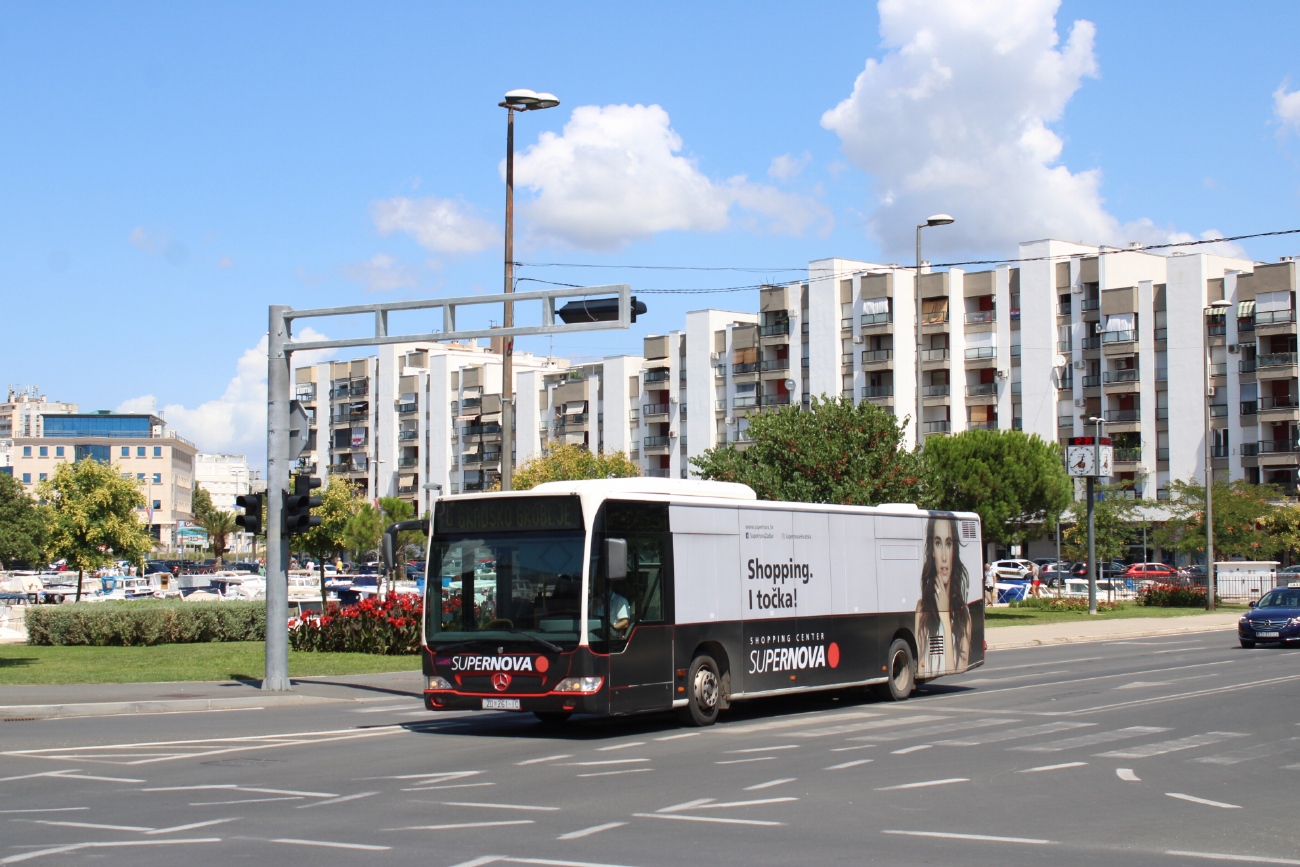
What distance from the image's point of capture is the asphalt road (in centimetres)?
929

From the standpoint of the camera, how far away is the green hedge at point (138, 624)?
31.5 meters

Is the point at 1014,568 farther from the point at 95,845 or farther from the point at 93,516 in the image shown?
the point at 95,845

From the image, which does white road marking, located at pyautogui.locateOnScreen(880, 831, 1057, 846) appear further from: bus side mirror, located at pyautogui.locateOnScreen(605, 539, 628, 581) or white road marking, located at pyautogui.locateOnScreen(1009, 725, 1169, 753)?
bus side mirror, located at pyautogui.locateOnScreen(605, 539, 628, 581)

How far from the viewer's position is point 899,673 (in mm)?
20969

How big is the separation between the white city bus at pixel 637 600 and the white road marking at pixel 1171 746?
4800 mm

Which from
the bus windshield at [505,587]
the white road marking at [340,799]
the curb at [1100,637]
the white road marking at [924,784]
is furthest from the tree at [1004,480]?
the white road marking at [340,799]

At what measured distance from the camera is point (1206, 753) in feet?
47.7

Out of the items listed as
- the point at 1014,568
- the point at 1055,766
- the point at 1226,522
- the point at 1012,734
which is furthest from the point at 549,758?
the point at 1014,568

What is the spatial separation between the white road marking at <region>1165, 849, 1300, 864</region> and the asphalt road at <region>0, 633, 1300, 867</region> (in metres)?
0.02

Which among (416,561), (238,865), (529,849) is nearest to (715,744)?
(529,849)

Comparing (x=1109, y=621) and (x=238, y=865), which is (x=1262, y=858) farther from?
(x=1109, y=621)

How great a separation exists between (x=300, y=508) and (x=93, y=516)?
158ft

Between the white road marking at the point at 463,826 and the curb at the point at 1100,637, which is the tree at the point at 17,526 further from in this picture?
the white road marking at the point at 463,826

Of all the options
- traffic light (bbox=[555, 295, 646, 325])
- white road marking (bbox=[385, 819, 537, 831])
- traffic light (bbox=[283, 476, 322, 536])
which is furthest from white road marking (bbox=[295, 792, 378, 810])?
traffic light (bbox=[283, 476, 322, 536])
